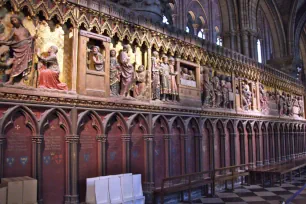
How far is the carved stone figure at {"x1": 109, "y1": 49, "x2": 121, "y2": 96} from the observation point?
26.7 ft

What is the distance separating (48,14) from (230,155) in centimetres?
871

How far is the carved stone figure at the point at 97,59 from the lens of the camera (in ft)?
25.6

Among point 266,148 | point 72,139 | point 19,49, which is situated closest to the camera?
point 19,49

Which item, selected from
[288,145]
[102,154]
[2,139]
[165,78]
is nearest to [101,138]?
[102,154]

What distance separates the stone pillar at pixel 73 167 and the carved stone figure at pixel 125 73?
6.34 feet

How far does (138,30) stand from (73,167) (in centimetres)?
412

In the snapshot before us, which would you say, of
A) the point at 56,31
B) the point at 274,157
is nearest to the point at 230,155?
the point at 274,157

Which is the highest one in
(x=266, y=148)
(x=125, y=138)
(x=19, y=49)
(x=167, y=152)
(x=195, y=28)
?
(x=195, y=28)

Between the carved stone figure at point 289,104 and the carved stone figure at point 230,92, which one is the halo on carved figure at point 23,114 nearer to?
the carved stone figure at point 230,92

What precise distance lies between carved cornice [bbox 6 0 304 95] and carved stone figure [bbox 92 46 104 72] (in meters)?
0.46

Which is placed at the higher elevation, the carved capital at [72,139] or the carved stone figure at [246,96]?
the carved stone figure at [246,96]

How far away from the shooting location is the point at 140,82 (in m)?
8.91

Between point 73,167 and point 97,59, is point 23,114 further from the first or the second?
point 97,59

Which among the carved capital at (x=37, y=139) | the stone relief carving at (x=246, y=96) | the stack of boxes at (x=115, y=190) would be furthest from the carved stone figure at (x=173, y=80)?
the stone relief carving at (x=246, y=96)
